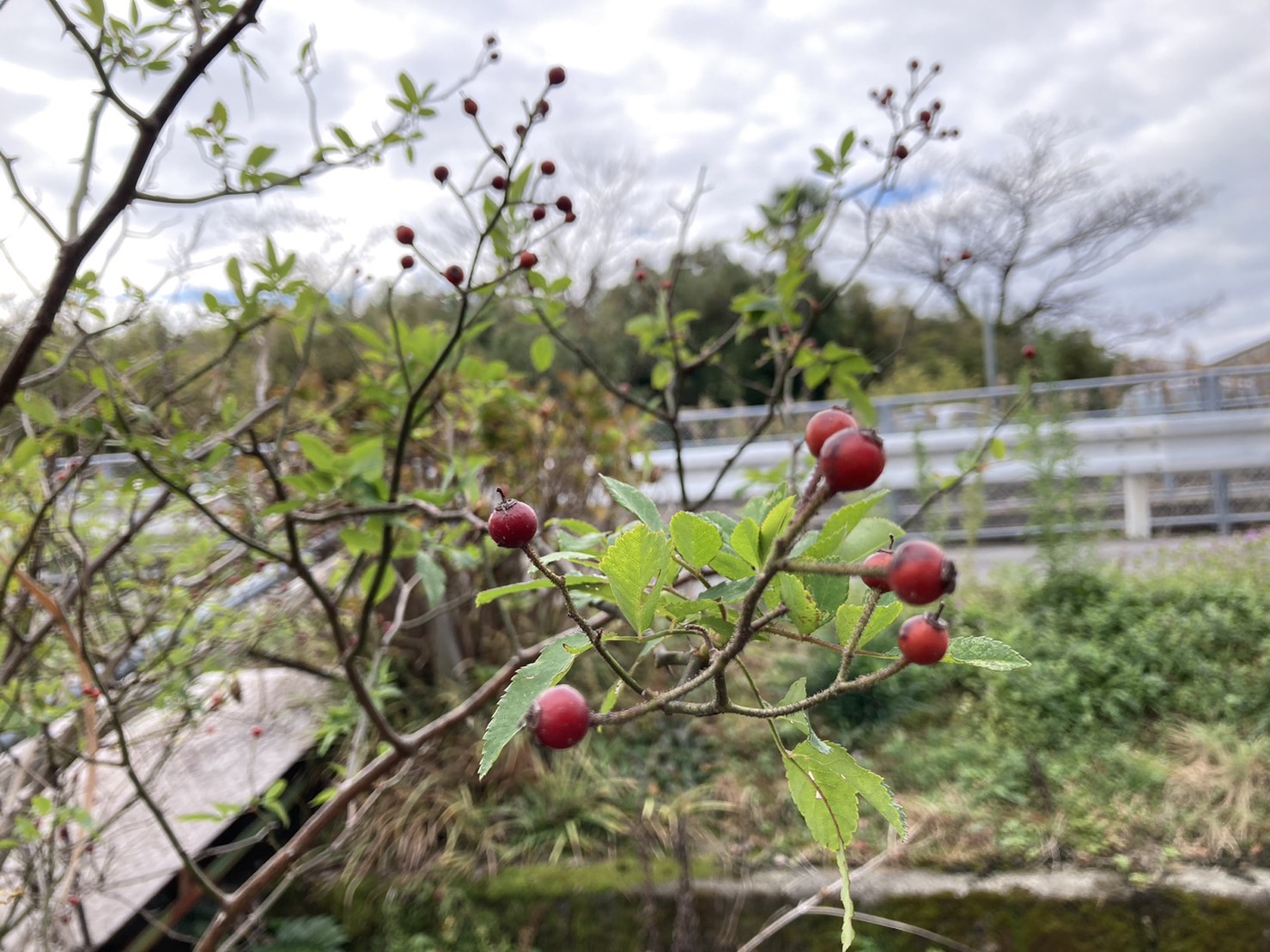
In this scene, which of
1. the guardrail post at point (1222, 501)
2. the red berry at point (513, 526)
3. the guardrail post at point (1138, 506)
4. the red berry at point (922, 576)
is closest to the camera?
the red berry at point (922, 576)

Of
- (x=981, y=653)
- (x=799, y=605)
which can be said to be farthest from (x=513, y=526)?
(x=981, y=653)

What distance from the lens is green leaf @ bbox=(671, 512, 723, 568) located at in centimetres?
44

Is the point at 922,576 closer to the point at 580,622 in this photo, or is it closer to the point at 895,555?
the point at 895,555

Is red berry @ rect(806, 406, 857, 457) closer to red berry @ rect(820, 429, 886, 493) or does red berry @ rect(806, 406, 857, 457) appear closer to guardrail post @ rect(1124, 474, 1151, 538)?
red berry @ rect(820, 429, 886, 493)

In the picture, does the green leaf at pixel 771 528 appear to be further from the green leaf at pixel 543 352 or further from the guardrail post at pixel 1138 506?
the guardrail post at pixel 1138 506

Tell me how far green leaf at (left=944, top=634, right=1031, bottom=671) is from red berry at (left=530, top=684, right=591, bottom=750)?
0.22 m

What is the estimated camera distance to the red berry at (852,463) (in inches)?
12.7

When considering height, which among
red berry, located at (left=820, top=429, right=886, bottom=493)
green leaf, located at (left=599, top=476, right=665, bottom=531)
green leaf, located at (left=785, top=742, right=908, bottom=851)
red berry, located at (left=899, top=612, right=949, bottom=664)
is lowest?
green leaf, located at (left=785, top=742, right=908, bottom=851)

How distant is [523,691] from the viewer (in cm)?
44

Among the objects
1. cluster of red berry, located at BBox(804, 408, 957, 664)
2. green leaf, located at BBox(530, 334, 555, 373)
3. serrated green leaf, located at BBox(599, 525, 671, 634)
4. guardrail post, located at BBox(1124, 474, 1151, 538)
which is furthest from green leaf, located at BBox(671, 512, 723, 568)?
guardrail post, located at BBox(1124, 474, 1151, 538)

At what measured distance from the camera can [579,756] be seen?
3.11 m

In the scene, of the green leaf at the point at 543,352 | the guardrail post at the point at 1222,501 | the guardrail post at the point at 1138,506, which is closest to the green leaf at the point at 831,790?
the green leaf at the point at 543,352

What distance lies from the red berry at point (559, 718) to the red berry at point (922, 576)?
17 centimetres

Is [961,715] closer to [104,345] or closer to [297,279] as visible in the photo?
[297,279]
